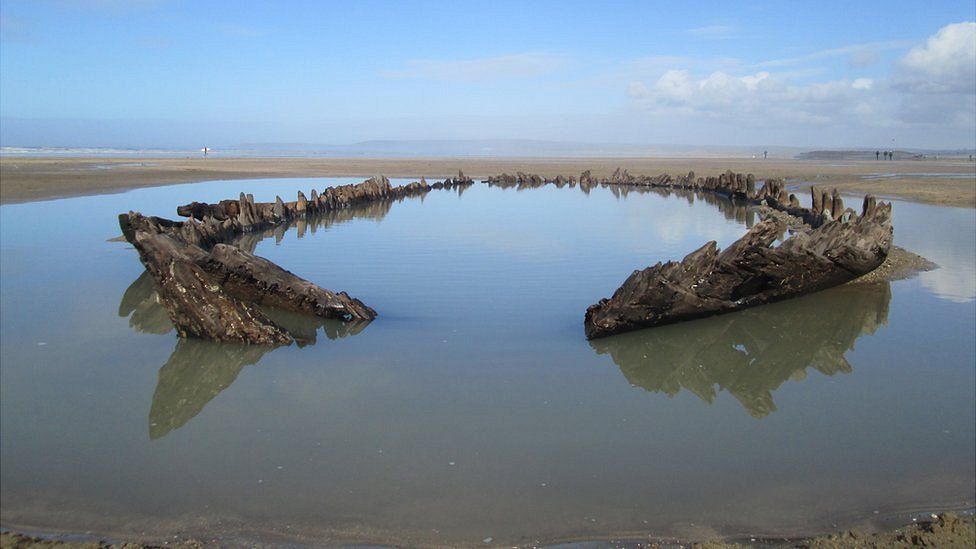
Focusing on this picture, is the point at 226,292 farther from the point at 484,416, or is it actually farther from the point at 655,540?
the point at 655,540

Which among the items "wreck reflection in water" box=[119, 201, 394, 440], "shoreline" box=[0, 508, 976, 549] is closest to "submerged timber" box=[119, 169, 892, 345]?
"wreck reflection in water" box=[119, 201, 394, 440]

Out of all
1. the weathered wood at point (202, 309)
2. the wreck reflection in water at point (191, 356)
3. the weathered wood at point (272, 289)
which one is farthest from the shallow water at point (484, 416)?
the weathered wood at point (272, 289)

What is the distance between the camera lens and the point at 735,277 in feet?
27.1

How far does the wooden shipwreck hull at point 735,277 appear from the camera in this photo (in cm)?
773

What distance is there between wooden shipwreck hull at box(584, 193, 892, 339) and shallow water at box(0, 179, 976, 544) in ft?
0.71

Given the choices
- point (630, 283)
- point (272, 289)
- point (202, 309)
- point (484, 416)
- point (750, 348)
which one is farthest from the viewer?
point (272, 289)

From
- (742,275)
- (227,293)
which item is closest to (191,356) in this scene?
(227,293)

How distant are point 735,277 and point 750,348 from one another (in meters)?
1.07

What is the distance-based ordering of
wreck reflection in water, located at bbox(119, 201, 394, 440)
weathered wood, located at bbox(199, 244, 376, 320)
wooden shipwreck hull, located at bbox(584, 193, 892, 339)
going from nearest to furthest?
wreck reflection in water, located at bbox(119, 201, 394, 440) < wooden shipwreck hull, located at bbox(584, 193, 892, 339) < weathered wood, located at bbox(199, 244, 376, 320)

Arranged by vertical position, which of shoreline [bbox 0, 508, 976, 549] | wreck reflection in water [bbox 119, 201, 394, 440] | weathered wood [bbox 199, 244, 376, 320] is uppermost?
weathered wood [bbox 199, 244, 376, 320]

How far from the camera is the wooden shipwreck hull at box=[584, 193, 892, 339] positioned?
773 cm

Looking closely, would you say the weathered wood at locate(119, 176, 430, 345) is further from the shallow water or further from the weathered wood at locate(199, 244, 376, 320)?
the shallow water

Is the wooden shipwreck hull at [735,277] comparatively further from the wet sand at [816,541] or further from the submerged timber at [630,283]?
the wet sand at [816,541]

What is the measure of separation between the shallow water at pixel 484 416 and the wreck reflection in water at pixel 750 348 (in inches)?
1.5
